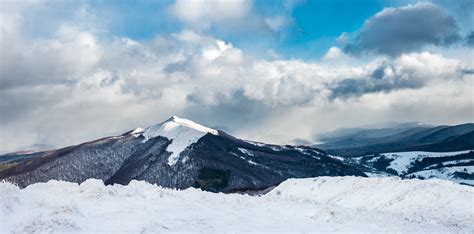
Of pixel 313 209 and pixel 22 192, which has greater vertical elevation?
pixel 22 192

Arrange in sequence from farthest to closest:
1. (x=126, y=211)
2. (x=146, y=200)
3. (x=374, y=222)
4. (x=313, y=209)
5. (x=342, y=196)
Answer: (x=342, y=196)
(x=313, y=209)
(x=146, y=200)
(x=374, y=222)
(x=126, y=211)

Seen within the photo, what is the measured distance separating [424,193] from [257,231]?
23.7 meters

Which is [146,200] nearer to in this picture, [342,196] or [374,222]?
[374,222]

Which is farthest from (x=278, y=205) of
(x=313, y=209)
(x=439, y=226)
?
(x=439, y=226)

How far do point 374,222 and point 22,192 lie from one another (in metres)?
29.7

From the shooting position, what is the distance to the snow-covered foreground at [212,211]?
3114 centimetres

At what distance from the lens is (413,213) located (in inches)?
1763

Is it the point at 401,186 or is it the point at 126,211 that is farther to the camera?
the point at 401,186

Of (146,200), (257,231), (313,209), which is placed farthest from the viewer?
(313,209)

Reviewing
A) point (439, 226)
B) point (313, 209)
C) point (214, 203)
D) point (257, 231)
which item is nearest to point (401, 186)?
point (313, 209)

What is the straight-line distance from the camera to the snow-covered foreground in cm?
3114

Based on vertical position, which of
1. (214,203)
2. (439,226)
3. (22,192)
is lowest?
(439,226)

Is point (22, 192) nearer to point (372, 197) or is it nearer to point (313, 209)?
point (313, 209)

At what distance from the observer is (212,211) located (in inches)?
1571
